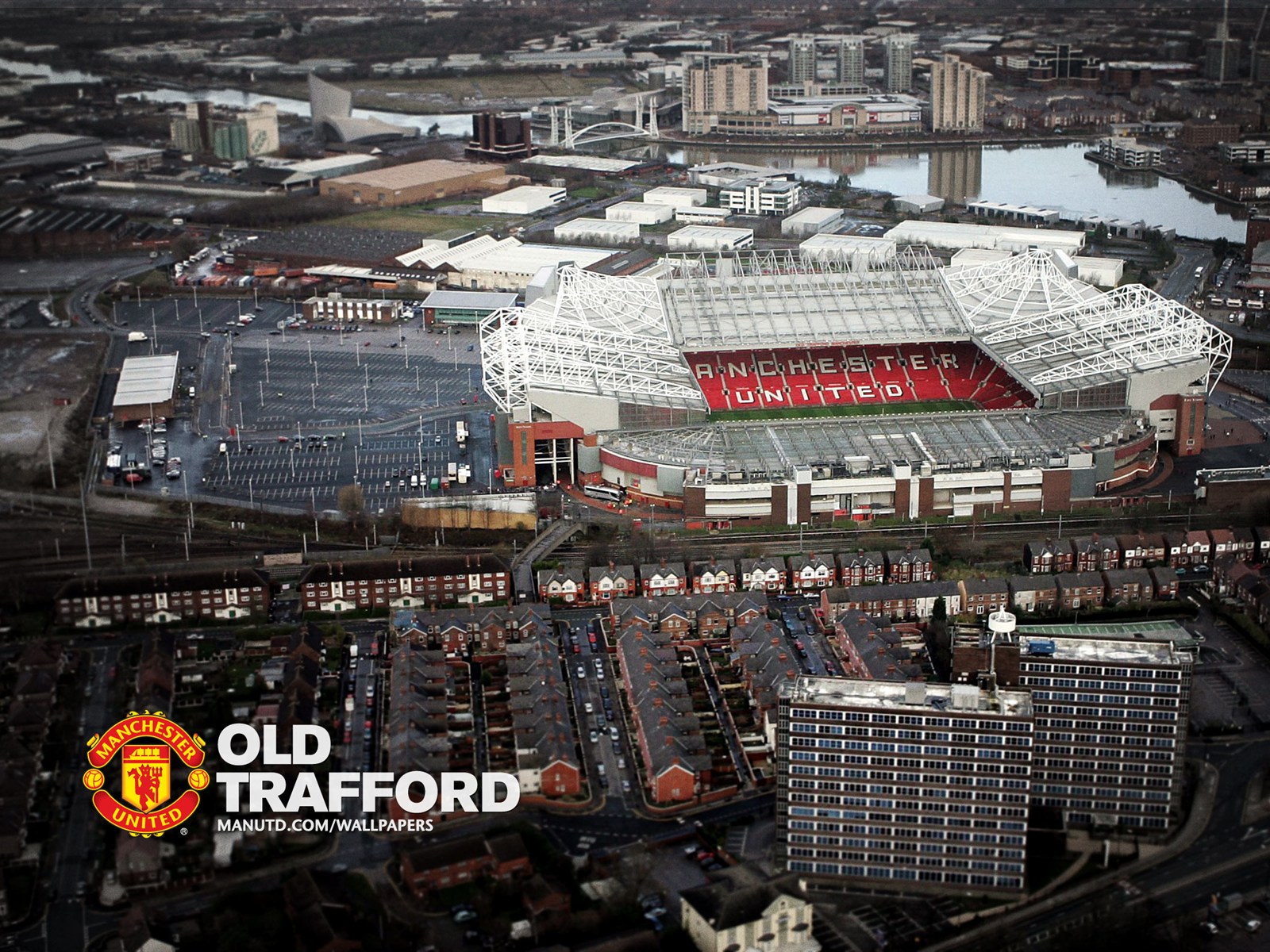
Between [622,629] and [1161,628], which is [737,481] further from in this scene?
[1161,628]

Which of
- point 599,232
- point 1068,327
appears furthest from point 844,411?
point 599,232

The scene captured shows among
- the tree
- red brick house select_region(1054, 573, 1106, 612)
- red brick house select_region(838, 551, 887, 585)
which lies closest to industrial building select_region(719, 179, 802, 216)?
the tree

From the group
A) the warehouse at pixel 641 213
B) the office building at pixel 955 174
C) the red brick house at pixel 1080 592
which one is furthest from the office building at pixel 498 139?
the red brick house at pixel 1080 592

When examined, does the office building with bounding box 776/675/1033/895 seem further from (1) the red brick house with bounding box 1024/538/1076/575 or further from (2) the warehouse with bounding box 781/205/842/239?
(2) the warehouse with bounding box 781/205/842/239

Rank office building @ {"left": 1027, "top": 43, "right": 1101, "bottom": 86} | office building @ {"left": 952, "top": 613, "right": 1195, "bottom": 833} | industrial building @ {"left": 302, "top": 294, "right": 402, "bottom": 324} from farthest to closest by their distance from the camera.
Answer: office building @ {"left": 1027, "top": 43, "right": 1101, "bottom": 86} < industrial building @ {"left": 302, "top": 294, "right": 402, "bottom": 324} < office building @ {"left": 952, "top": 613, "right": 1195, "bottom": 833}

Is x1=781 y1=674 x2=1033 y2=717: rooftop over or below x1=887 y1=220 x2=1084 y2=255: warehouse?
over

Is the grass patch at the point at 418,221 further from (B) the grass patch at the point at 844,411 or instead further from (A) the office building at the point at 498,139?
(B) the grass patch at the point at 844,411

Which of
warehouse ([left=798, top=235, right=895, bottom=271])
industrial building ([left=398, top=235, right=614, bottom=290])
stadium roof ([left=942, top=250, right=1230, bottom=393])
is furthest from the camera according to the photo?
warehouse ([left=798, top=235, right=895, bottom=271])
